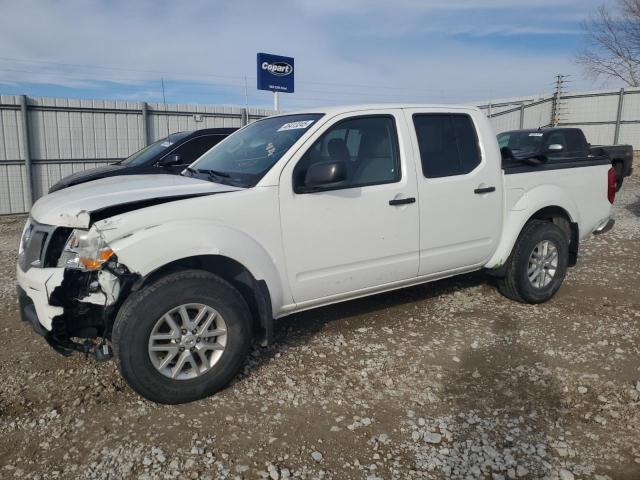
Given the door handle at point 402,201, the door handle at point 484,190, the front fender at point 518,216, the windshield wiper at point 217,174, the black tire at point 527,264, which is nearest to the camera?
the windshield wiper at point 217,174

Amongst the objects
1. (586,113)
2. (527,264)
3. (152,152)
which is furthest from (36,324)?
(586,113)

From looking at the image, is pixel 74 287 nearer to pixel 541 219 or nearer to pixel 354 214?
pixel 354 214

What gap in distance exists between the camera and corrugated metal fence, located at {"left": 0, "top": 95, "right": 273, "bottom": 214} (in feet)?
37.1

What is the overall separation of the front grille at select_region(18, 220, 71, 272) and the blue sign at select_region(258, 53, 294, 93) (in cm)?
1151

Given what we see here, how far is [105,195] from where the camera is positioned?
3.35 m

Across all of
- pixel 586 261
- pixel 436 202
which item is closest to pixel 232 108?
pixel 586 261

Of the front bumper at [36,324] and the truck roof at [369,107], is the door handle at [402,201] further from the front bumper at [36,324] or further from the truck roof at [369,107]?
the front bumper at [36,324]

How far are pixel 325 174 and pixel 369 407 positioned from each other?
152cm

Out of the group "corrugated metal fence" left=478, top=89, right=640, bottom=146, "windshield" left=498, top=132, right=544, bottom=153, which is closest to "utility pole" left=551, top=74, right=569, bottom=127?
"corrugated metal fence" left=478, top=89, right=640, bottom=146

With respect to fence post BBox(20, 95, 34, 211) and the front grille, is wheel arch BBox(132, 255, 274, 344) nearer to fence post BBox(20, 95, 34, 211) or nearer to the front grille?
the front grille

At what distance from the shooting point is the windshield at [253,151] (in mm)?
3721

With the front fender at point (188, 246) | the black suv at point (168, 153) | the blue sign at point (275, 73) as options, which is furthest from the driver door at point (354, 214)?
the blue sign at point (275, 73)

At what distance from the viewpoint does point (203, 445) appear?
291 cm

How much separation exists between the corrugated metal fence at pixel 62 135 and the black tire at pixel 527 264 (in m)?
10.2
